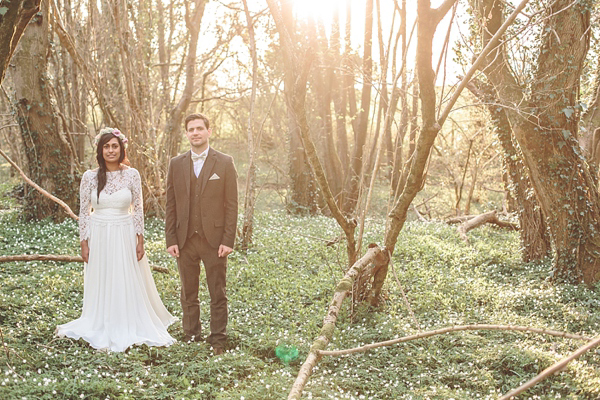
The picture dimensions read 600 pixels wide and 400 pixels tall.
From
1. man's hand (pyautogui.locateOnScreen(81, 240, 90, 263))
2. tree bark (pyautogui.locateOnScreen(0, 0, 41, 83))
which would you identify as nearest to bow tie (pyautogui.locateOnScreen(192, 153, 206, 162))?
man's hand (pyautogui.locateOnScreen(81, 240, 90, 263))

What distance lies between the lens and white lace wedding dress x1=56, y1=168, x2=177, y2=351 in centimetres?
545

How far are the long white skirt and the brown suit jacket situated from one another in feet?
2.00

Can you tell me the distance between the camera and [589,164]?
8.54 meters

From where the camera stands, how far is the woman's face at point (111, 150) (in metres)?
5.48

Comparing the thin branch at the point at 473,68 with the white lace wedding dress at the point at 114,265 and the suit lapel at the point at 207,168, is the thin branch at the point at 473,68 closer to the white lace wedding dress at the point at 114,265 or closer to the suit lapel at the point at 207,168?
the suit lapel at the point at 207,168

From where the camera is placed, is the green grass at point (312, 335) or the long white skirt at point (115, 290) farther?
the long white skirt at point (115, 290)

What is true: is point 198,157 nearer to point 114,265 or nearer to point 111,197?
point 111,197

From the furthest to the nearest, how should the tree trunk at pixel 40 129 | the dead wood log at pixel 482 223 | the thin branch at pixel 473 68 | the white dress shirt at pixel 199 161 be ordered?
the dead wood log at pixel 482 223
the tree trunk at pixel 40 129
the white dress shirt at pixel 199 161
the thin branch at pixel 473 68

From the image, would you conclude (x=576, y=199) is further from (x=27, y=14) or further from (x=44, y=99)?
(x=44, y=99)

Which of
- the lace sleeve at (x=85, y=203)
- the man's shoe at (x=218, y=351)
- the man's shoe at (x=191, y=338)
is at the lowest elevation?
the man's shoe at (x=218, y=351)

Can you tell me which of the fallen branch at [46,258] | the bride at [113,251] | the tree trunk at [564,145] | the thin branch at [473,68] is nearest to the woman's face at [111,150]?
the bride at [113,251]

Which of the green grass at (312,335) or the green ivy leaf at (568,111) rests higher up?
the green ivy leaf at (568,111)

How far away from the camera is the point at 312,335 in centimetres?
580

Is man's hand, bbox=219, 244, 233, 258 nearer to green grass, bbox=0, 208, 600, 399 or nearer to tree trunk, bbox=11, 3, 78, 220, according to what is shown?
green grass, bbox=0, 208, 600, 399
